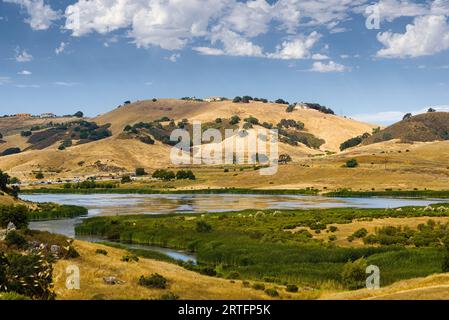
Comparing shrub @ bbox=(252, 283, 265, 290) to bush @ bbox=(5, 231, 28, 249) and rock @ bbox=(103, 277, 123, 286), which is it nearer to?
rock @ bbox=(103, 277, 123, 286)

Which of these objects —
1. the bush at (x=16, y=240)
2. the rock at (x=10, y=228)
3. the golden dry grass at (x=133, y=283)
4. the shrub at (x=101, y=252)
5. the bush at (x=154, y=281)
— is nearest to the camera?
the golden dry grass at (x=133, y=283)

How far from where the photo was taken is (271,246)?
52969 millimetres

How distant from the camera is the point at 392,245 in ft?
172

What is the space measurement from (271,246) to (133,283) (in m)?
18.9

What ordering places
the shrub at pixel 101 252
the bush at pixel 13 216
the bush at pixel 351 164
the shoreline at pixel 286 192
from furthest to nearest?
the bush at pixel 351 164, the shoreline at pixel 286 192, the bush at pixel 13 216, the shrub at pixel 101 252

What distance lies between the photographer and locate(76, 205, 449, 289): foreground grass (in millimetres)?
42375

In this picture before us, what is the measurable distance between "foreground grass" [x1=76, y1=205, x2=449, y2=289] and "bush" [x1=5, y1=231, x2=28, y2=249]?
15232 mm

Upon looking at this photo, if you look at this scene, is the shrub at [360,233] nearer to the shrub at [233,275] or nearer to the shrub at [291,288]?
the shrub at [233,275]

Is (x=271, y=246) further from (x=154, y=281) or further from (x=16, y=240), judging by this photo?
(x=16, y=240)

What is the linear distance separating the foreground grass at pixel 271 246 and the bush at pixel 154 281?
22.5ft

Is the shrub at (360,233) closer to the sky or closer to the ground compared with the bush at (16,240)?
closer to the ground

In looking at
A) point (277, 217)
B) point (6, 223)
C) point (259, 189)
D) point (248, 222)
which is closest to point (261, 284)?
point (6, 223)

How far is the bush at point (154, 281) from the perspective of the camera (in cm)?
3638

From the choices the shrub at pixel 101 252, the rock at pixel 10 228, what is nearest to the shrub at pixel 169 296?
the shrub at pixel 101 252
